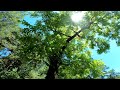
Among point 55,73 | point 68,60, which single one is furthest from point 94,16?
point 55,73

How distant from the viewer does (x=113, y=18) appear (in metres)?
20.3

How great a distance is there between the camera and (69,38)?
19891 mm

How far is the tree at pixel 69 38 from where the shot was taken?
19.6 meters

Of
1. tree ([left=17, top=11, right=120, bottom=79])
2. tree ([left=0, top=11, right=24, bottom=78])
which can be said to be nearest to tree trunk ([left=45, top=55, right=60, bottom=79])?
tree ([left=17, top=11, right=120, bottom=79])

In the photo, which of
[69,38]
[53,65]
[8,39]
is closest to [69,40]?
[69,38]

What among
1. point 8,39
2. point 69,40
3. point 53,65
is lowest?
point 53,65

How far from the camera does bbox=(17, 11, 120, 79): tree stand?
64.2 ft

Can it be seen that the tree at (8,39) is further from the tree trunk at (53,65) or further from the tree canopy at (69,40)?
the tree trunk at (53,65)

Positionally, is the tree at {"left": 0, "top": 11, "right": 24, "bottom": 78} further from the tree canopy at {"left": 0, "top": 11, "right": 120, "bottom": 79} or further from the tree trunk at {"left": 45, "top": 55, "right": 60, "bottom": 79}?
the tree trunk at {"left": 45, "top": 55, "right": 60, "bottom": 79}

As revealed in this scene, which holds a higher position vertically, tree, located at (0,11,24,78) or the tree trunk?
tree, located at (0,11,24,78)

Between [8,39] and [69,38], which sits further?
[8,39]

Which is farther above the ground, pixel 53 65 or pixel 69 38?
pixel 69 38

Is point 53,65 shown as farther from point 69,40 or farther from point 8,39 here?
point 8,39
